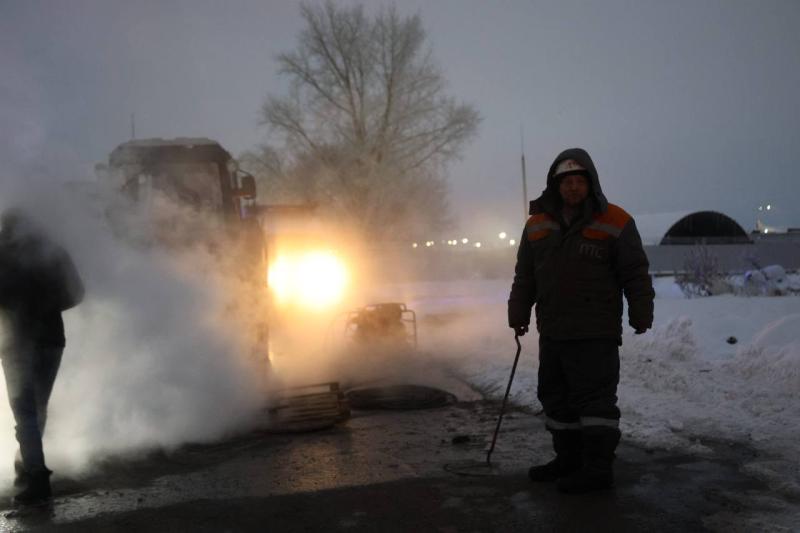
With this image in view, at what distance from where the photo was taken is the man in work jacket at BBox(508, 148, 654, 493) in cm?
419

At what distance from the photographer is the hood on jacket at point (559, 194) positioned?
438cm

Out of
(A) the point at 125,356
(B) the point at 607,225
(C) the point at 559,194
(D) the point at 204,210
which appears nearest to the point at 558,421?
(B) the point at 607,225

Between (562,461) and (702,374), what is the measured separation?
154 inches

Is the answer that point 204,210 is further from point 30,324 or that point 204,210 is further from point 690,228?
point 690,228

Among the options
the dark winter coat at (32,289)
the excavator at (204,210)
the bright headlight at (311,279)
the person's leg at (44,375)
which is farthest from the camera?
the bright headlight at (311,279)

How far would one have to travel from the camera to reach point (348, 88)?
33.1 meters

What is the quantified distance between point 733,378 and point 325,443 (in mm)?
4432

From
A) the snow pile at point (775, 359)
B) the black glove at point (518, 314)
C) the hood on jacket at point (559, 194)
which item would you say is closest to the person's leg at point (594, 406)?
the black glove at point (518, 314)

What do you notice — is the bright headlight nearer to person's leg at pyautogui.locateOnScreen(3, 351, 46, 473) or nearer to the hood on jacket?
person's leg at pyautogui.locateOnScreen(3, 351, 46, 473)

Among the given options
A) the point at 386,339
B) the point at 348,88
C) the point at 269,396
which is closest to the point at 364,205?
the point at 348,88

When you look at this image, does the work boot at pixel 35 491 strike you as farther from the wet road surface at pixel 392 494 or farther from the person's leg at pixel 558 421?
the person's leg at pixel 558 421

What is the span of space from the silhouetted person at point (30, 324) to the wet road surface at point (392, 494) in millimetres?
338

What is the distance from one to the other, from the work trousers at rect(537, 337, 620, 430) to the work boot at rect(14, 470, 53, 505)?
10.6 feet

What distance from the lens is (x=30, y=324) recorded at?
4.56 meters
